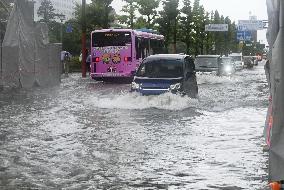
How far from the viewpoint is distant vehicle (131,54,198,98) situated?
17969mm

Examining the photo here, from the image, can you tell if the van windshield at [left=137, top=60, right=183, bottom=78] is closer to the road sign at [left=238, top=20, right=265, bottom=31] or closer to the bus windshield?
the bus windshield

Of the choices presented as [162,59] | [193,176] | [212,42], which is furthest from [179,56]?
[212,42]

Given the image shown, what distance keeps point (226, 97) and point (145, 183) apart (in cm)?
1563

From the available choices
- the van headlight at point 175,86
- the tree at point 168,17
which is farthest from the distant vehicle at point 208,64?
the tree at point 168,17

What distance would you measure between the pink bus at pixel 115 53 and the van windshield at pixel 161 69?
13038 millimetres

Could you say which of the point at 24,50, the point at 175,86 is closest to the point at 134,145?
the point at 175,86

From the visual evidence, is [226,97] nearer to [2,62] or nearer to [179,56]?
[179,56]

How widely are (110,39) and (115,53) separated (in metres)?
0.88

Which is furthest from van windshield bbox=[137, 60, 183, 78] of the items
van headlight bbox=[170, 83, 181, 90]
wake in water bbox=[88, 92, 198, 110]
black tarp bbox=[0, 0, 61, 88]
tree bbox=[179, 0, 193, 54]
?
tree bbox=[179, 0, 193, 54]

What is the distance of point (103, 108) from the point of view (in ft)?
58.9

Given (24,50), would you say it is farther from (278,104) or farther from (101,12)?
(101,12)

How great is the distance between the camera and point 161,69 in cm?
1916

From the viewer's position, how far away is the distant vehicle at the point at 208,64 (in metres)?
34.9

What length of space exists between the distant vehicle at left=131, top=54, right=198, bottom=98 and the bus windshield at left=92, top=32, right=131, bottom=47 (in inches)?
490
